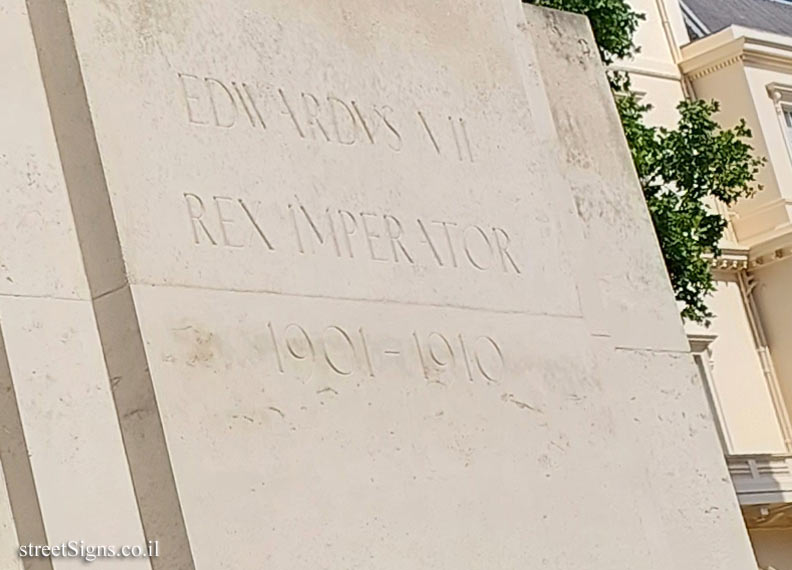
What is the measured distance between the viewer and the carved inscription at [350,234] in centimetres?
589

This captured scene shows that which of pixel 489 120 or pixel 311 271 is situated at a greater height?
pixel 489 120

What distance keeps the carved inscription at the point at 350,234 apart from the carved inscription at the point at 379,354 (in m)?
0.28

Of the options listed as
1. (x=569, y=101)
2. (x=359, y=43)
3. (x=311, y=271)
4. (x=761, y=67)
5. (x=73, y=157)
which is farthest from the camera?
(x=761, y=67)

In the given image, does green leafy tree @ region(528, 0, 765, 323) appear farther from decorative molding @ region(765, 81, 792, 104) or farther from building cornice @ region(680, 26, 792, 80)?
decorative molding @ region(765, 81, 792, 104)

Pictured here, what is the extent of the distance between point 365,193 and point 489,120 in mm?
876

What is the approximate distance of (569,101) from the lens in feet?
25.9

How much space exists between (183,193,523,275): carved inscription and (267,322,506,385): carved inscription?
28 centimetres

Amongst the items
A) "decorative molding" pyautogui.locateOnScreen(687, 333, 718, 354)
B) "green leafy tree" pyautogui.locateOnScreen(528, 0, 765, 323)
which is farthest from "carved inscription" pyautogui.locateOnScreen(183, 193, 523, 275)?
"decorative molding" pyautogui.locateOnScreen(687, 333, 718, 354)

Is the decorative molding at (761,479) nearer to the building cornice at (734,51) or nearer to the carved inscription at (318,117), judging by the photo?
the building cornice at (734,51)

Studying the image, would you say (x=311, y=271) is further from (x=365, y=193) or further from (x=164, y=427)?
(x=164, y=427)

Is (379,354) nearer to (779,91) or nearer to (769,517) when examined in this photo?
(769,517)

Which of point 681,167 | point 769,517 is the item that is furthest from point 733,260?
point 681,167

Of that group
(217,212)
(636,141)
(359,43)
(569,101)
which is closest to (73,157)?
(217,212)

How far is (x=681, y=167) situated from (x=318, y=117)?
50.7 ft
